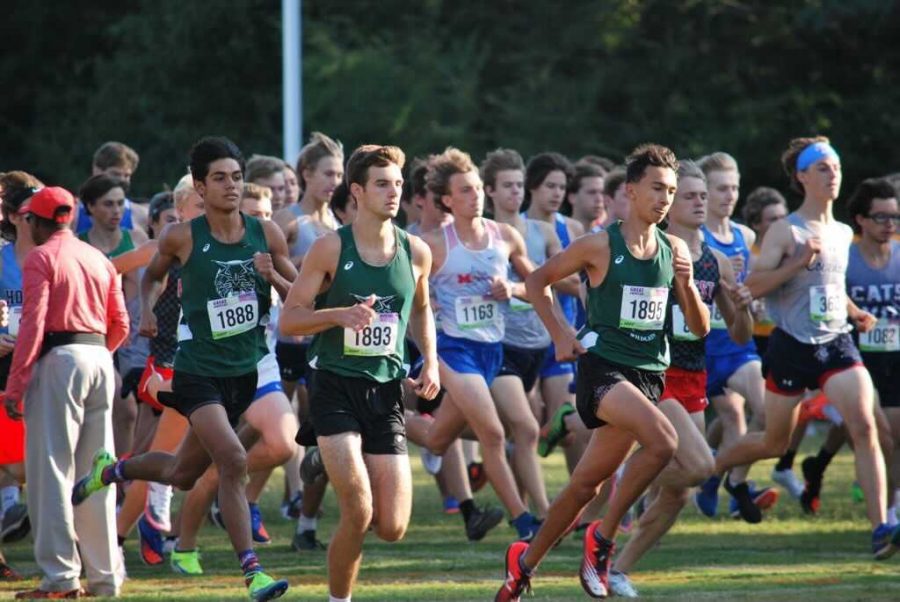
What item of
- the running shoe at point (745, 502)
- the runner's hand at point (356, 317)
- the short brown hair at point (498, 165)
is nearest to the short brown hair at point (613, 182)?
the short brown hair at point (498, 165)

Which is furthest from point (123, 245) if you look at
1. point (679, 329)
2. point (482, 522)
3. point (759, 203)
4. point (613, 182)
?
point (759, 203)

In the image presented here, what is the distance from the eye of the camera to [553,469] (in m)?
16.8

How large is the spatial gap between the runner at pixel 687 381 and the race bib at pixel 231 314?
2.05 meters

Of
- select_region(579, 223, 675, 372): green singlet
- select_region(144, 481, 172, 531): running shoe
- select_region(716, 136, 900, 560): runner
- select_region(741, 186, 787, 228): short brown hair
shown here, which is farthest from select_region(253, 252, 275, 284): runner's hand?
select_region(741, 186, 787, 228): short brown hair

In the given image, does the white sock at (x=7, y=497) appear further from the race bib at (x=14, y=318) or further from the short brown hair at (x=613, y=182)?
Result: the short brown hair at (x=613, y=182)

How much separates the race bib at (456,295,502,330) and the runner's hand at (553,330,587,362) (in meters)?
2.44

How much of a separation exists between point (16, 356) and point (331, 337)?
1.71 m

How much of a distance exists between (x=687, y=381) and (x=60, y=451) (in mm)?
3174

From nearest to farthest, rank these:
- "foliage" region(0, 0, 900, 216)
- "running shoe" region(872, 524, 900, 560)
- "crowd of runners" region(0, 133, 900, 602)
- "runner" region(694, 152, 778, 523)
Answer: "crowd of runners" region(0, 133, 900, 602) → "running shoe" region(872, 524, 900, 560) → "runner" region(694, 152, 778, 523) → "foliage" region(0, 0, 900, 216)

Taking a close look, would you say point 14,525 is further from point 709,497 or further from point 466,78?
point 466,78

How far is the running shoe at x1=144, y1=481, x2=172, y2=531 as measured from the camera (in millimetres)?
10570

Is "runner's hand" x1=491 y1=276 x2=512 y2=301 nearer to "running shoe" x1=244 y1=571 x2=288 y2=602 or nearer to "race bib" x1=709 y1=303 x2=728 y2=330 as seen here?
"race bib" x1=709 y1=303 x2=728 y2=330

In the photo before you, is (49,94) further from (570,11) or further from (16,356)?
(16,356)

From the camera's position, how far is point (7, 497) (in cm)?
1186
